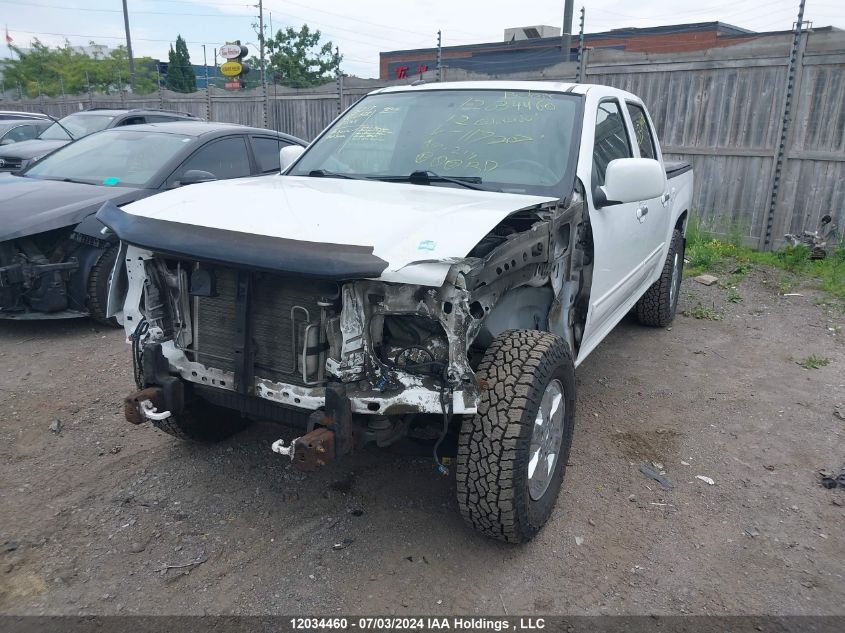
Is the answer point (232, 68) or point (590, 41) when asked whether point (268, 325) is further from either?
point (590, 41)

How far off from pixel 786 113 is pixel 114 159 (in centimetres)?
778

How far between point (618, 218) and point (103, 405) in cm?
340

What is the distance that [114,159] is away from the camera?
6.39 metres

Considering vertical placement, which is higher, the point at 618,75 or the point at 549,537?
the point at 618,75

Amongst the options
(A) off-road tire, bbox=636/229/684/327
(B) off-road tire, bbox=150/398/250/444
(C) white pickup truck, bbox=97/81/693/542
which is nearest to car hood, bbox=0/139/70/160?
(B) off-road tire, bbox=150/398/250/444

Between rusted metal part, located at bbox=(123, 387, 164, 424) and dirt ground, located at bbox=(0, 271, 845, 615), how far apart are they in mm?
530

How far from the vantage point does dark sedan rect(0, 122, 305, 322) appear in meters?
5.23

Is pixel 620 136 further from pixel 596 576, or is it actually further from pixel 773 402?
pixel 596 576

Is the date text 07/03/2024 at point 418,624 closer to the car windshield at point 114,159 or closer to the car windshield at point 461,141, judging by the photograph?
the car windshield at point 461,141

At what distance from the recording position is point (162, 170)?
607 cm

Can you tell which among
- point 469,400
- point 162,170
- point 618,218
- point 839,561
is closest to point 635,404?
point 618,218

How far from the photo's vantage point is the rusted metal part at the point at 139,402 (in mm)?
2994

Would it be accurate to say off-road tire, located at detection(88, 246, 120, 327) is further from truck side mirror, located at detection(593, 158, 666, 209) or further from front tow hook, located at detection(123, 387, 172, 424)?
truck side mirror, located at detection(593, 158, 666, 209)

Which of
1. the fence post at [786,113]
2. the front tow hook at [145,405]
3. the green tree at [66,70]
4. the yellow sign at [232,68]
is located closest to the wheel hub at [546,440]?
the front tow hook at [145,405]
